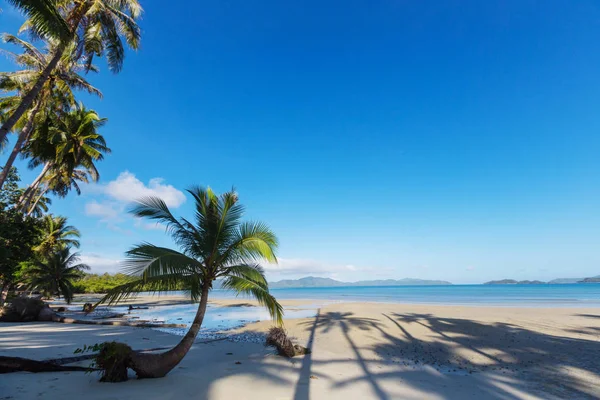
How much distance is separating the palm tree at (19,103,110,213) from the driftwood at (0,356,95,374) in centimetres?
1628

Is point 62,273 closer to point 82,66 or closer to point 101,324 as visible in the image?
point 101,324

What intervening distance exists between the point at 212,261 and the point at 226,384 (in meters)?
2.68

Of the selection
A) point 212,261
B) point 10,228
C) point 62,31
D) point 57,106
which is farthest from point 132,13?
point 212,261

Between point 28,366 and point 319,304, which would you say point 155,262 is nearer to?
point 28,366

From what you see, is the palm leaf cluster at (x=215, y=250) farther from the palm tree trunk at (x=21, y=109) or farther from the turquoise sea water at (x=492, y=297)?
the turquoise sea water at (x=492, y=297)

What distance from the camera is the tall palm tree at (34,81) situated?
A: 13859 millimetres

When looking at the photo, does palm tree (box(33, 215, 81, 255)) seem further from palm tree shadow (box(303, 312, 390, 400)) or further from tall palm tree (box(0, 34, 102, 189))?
palm tree shadow (box(303, 312, 390, 400))

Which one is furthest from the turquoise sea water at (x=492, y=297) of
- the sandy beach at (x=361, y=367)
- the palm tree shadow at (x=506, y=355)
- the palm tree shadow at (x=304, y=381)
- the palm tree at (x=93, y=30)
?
the palm tree at (x=93, y=30)

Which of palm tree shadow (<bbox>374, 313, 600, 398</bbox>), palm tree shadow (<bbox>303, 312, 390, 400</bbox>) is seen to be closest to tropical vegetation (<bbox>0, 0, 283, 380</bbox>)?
palm tree shadow (<bbox>303, 312, 390, 400</bbox>)

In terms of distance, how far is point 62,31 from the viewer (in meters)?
8.22

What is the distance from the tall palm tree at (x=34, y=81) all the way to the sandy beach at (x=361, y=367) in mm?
10062

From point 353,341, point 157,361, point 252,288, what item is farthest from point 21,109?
point 353,341

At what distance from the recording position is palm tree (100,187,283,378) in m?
6.08

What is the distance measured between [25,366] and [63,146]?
63.3 feet
